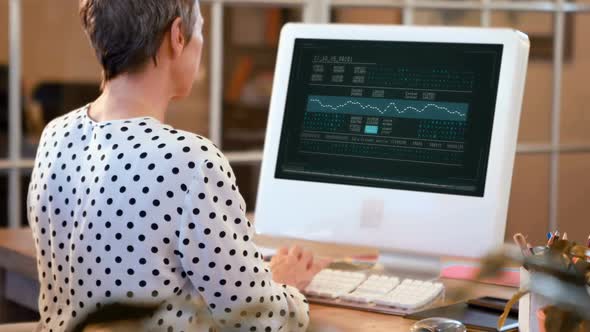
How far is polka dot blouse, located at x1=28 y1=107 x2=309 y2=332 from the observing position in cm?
135

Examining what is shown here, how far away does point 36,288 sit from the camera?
196 cm

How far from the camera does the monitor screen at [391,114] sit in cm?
171

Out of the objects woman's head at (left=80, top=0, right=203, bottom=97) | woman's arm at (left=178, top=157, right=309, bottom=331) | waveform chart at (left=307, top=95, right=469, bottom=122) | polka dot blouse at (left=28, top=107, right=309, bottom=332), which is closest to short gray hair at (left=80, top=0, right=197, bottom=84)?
woman's head at (left=80, top=0, right=203, bottom=97)

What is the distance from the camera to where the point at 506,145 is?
5.51 feet

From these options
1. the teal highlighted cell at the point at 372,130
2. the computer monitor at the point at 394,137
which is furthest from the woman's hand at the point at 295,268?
the teal highlighted cell at the point at 372,130

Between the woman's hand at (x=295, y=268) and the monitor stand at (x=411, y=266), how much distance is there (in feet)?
0.55

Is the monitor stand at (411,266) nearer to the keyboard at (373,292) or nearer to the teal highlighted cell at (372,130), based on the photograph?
the keyboard at (373,292)

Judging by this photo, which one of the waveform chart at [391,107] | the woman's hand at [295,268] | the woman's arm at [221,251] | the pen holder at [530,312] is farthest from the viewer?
the waveform chart at [391,107]

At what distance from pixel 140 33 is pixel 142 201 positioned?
0.28 metres

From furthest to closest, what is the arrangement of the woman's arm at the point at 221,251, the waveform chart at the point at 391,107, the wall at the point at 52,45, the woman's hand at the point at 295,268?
the wall at the point at 52,45 → the waveform chart at the point at 391,107 → the woman's hand at the point at 295,268 → the woman's arm at the point at 221,251

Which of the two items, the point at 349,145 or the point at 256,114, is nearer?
the point at 349,145

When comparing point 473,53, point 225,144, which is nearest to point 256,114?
point 225,144

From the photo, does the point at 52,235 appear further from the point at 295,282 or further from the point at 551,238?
the point at 551,238

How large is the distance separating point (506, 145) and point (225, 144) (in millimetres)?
1393
